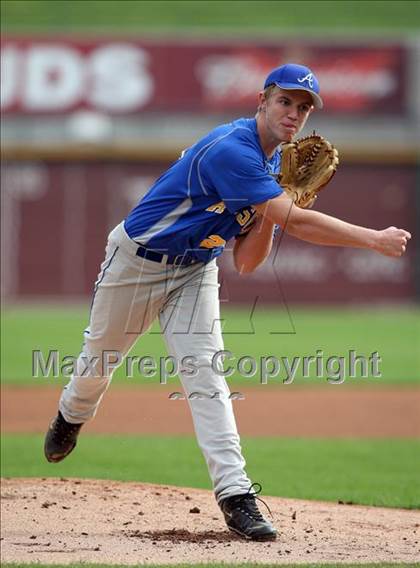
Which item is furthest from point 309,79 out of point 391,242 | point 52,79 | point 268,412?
point 52,79

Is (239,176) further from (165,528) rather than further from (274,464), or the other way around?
(274,464)

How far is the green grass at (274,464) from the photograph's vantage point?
6.42 meters

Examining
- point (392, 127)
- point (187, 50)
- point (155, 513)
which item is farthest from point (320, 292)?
point (155, 513)

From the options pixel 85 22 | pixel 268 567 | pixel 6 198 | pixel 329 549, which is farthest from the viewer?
pixel 85 22

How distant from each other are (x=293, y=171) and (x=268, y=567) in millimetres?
1839

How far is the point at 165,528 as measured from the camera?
4.97m

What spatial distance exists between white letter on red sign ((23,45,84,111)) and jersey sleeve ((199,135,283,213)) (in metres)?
19.6

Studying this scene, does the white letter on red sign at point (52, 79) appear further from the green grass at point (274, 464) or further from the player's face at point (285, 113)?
the player's face at point (285, 113)

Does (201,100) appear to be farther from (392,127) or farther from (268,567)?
(268,567)

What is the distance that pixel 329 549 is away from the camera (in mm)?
4570

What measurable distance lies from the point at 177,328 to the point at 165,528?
0.94 meters

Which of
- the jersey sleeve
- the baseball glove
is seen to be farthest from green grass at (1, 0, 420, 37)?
the jersey sleeve

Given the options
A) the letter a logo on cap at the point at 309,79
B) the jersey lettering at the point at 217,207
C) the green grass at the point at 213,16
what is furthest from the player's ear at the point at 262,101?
the green grass at the point at 213,16

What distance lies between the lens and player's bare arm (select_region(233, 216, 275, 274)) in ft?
16.6
